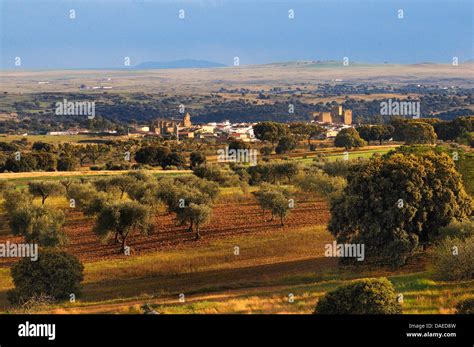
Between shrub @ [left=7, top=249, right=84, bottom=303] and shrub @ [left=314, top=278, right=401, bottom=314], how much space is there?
1021 cm

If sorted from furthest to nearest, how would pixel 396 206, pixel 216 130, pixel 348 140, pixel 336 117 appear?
1. pixel 336 117
2. pixel 216 130
3. pixel 348 140
4. pixel 396 206

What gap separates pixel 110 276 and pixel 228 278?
Answer: 478cm

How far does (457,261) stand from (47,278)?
533 inches

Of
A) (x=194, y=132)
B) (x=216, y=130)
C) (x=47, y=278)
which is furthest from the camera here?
(x=216, y=130)

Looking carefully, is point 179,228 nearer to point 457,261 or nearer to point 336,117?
point 457,261

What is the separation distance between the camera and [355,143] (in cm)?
7081

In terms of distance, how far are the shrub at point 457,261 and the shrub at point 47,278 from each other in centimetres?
1221

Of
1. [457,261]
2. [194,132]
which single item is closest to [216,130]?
[194,132]

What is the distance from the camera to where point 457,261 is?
2027 centimetres

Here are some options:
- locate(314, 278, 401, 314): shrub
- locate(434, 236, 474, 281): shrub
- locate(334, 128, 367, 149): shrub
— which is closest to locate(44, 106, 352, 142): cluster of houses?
locate(334, 128, 367, 149): shrub

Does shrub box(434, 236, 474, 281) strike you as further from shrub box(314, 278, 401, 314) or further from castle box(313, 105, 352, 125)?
castle box(313, 105, 352, 125)

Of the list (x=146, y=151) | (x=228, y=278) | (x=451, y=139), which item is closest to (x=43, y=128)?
(x=146, y=151)

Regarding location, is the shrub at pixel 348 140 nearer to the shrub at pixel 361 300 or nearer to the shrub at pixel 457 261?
the shrub at pixel 457 261

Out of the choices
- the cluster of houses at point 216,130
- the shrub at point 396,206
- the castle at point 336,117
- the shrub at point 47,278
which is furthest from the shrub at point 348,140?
the castle at point 336,117
